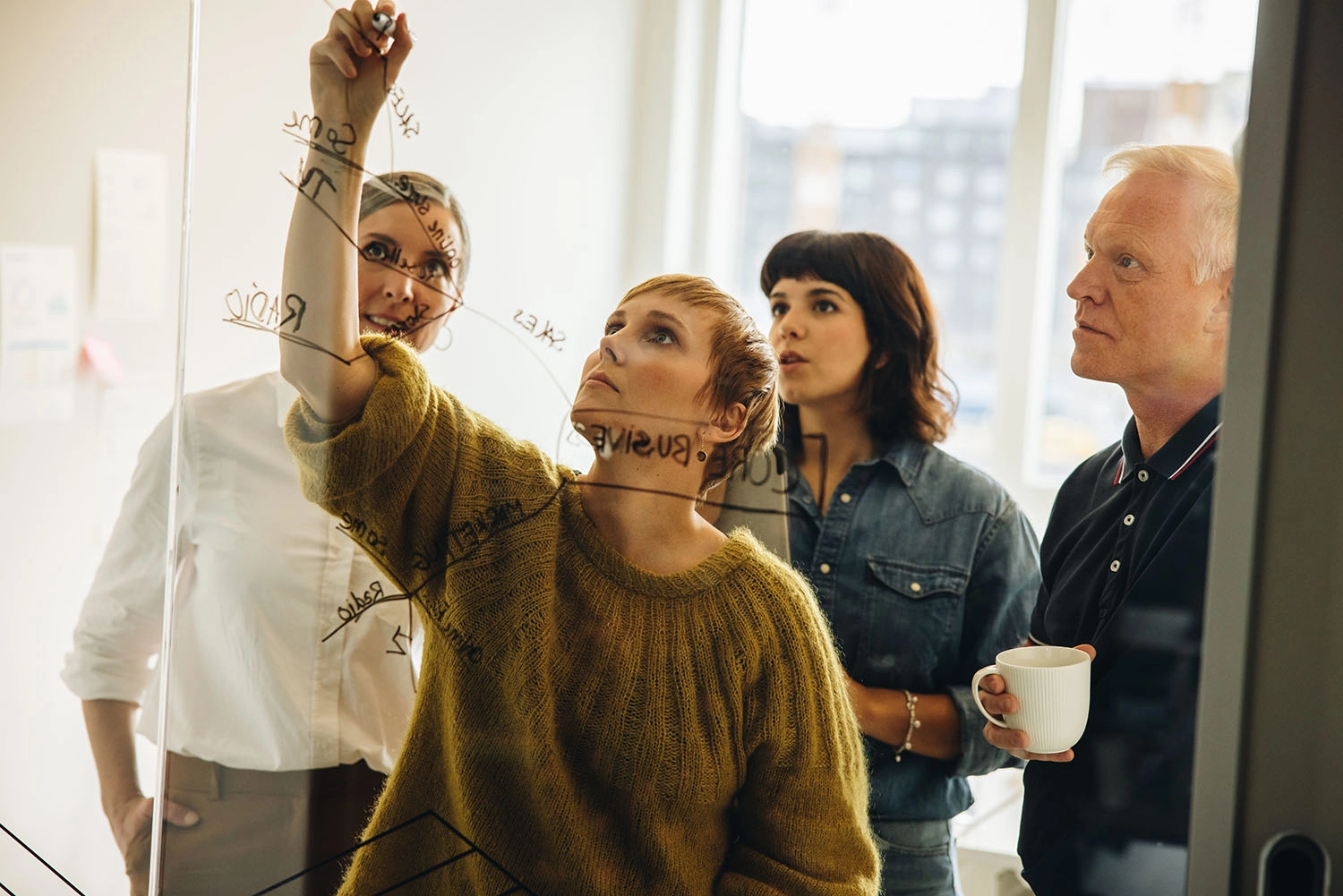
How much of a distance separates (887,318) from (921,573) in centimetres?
18

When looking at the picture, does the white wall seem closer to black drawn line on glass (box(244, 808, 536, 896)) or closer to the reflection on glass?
the reflection on glass

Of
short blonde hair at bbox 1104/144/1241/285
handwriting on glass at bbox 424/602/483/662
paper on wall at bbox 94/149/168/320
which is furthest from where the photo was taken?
paper on wall at bbox 94/149/168/320

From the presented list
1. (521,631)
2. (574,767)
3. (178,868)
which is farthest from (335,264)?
(178,868)

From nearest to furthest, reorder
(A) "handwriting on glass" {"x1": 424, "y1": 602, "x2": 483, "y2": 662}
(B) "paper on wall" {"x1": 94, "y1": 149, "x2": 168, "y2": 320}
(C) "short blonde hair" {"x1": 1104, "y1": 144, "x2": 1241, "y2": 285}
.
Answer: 1. (C) "short blonde hair" {"x1": 1104, "y1": 144, "x2": 1241, "y2": 285}
2. (A) "handwriting on glass" {"x1": 424, "y1": 602, "x2": 483, "y2": 662}
3. (B) "paper on wall" {"x1": 94, "y1": 149, "x2": 168, "y2": 320}

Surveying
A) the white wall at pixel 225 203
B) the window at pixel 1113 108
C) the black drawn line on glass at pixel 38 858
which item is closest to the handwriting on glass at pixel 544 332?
the white wall at pixel 225 203

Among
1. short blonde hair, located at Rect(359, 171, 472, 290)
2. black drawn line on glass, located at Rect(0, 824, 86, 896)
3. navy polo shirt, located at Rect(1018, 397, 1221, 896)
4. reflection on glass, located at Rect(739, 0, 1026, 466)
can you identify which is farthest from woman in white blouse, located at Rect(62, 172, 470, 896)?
navy polo shirt, located at Rect(1018, 397, 1221, 896)

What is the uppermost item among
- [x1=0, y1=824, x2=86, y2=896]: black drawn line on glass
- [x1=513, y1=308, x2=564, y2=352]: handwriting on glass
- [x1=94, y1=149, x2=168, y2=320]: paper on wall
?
[x1=94, y1=149, x2=168, y2=320]: paper on wall

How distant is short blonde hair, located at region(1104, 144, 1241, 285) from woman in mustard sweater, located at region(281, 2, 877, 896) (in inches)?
10.8

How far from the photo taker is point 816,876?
0.73 m

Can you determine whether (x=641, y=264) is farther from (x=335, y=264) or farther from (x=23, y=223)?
(x=23, y=223)

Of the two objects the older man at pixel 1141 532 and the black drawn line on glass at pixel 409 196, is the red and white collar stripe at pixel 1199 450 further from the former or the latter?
the black drawn line on glass at pixel 409 196

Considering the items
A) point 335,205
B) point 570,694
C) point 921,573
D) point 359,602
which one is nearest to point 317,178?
point 335,205

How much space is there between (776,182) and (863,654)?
33 cm

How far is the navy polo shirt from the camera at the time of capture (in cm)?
70
